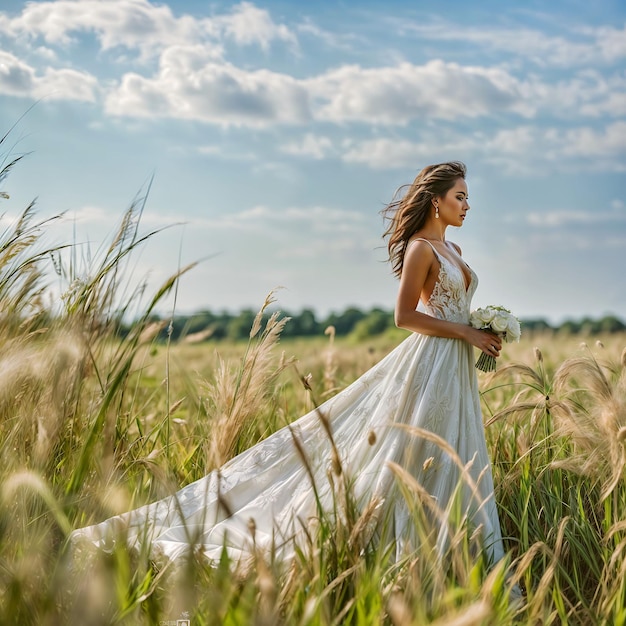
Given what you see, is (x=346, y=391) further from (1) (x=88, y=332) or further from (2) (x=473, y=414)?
(1) (x=88, y=332)

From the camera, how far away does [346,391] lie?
3588mm

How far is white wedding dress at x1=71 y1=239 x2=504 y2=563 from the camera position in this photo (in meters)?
3.06

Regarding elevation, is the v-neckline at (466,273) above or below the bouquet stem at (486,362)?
above

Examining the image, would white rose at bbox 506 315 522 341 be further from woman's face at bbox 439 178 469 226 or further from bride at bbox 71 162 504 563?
woman's face at bbox 439 178 469 226

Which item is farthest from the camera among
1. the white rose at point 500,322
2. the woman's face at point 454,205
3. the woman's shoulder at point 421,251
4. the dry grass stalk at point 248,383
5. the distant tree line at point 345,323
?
the distant tree line at point 345,323

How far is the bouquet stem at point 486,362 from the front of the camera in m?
3.55

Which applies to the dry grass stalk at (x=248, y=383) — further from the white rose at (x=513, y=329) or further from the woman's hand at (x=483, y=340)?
the white rose at (x=513, y=329)

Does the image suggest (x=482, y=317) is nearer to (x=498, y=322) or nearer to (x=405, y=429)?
(x=498, y=322)

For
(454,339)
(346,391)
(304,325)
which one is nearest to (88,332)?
(346,391)

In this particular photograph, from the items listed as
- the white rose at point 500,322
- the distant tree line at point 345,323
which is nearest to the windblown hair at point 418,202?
the white rose at point 500,322

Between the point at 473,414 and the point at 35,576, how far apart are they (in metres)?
2.03

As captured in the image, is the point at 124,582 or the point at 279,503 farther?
the point at 279,503

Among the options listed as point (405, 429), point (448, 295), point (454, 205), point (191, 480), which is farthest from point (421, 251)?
point (191, 480)

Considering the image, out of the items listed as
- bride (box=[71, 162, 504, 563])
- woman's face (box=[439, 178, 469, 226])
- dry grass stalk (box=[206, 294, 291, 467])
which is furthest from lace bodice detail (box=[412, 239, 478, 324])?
dry grass stalk (box=[206, 294, 291, 467])
